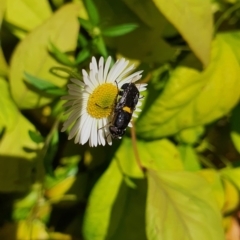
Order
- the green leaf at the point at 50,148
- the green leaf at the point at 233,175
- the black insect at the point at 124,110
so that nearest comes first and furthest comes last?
the black insect at the point at 124,110
the green leaf at the point at 50,148
the green leaf at the point at 233,175

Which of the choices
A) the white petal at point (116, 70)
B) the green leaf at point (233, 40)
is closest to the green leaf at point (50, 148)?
the white petal at point (116, 70)

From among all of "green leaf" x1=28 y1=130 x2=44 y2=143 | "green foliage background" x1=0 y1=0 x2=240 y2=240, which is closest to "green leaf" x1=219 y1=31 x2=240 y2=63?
"green foliage background" x1=0 y1=0 x2=240 y2=240

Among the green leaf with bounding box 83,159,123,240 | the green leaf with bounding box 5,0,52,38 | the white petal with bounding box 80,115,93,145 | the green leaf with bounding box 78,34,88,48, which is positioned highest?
the green leaf with bounding box 5,0,52,38

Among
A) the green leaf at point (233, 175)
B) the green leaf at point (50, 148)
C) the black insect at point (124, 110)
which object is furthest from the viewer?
the green leaf at point (233, 175)

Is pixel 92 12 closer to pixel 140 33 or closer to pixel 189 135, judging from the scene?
pixel 140 33

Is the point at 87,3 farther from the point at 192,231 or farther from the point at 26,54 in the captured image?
the point at 192,231

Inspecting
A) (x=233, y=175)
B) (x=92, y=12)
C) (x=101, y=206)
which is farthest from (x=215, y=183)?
(x=92, y=12)

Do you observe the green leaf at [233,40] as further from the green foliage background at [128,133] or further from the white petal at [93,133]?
the white petal at [93,133]

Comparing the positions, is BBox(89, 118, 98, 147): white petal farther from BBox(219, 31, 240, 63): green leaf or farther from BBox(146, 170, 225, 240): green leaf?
BBox(219, 31, 240, 63): green leaf
